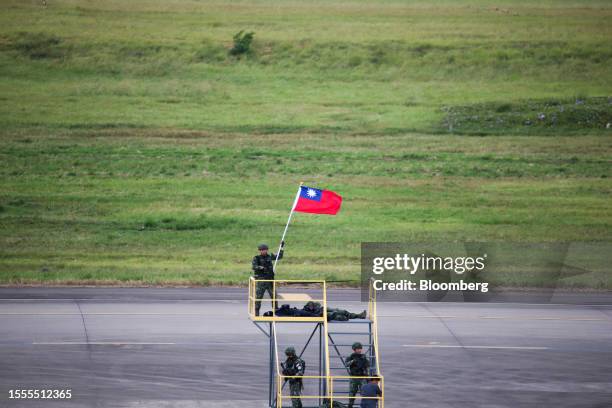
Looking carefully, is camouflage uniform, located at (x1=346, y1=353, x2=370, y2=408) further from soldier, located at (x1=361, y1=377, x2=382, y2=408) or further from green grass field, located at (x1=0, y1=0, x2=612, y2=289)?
green grass field, located at (x1=0, y1=0, x2=612, y2=289)

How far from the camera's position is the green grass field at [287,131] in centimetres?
5819

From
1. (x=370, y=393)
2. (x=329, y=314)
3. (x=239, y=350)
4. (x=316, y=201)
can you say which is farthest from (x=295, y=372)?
(x=239, y=350)

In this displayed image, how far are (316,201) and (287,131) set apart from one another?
51.3m

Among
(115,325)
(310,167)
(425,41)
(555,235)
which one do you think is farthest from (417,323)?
(425,41)

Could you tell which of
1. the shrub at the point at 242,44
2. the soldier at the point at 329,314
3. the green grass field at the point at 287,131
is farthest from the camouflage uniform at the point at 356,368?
the shrub at the point at 242,44

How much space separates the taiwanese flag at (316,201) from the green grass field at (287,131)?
66.6 feet

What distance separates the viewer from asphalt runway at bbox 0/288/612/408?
29516mm

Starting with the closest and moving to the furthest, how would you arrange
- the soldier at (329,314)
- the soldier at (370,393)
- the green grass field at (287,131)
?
the soldier at (370,393)
the soldier at (329,314)
the green grass field at (287,131)

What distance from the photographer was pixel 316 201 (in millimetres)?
28219

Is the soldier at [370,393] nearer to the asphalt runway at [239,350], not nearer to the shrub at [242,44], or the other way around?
the asphalt runway at [239,350]

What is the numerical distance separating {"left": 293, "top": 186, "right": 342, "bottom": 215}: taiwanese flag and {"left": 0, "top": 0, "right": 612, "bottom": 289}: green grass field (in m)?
20.3

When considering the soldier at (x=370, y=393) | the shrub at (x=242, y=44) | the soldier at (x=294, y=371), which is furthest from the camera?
the shrub at (x=242, y=44)

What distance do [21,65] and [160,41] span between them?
44.1 feet

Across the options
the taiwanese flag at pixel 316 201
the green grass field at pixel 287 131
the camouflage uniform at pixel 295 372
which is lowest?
the camouflage uniform at pixel 295 372
